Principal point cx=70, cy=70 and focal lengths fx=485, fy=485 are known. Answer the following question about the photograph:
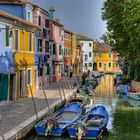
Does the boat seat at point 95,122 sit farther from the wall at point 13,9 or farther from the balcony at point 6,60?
the wall at point 13,9

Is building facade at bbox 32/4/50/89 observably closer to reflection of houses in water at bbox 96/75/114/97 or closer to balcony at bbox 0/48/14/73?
reflection of houses in water at bbox 96/75/114/97

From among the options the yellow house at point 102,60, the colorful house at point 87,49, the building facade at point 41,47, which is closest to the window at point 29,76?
the building facade at point 41,47

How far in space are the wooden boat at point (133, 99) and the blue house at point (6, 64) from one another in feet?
37.9

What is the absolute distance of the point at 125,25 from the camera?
46125mm

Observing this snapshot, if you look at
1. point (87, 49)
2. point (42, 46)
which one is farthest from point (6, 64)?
point (87, 49)

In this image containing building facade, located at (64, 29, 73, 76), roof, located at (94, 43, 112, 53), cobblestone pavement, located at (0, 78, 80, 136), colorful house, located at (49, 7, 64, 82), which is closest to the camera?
cobblestone pavement, located at (0, 78, 80, 136)

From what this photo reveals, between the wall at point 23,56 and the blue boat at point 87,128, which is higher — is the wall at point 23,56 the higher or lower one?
the higher one

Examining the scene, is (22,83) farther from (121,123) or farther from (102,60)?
(102,60)

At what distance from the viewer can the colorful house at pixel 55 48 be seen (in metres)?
62.3

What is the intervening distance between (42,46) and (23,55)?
15.9 meters

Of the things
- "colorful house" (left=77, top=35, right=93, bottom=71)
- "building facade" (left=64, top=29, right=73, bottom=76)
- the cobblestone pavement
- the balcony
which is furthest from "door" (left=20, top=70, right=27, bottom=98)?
"colorful house" (left=77, top=35, right=93, bottom=71)

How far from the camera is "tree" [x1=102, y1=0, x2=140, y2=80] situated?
43625 millimetres

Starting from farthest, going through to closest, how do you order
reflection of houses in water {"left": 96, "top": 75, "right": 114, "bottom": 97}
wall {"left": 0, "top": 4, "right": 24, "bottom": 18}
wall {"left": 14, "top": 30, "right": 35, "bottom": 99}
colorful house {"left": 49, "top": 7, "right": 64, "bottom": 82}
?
colorful house {"left": 49, "top": 7, "right": 64, "bottom": 82} < reflection of houses in water {"left": 96, "top": 75, "right": 114, "bottom": 97} < wall {"left": 0, "top": 4, "right": 24, "bottom": 18} < wall {"left": 14, "top": 30, "right": 35, "bottom": 99}

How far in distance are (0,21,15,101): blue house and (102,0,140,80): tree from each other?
13293mm
